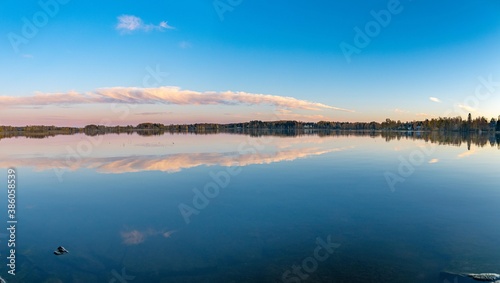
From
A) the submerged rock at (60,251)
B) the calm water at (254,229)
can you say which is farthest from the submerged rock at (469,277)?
the submerged rock at (60,251)

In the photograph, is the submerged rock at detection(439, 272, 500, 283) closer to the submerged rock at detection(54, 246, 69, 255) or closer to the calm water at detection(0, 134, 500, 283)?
the calm water at detection(0, 134, 500, 283)

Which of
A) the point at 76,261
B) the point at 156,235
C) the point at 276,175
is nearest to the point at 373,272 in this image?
the point at 156,235

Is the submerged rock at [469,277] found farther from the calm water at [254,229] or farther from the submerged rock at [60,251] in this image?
the submerged rock at [60,251]

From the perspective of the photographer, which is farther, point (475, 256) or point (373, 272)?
point (475, 256)

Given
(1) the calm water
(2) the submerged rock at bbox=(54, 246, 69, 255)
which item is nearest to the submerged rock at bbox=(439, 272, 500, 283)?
(1) the calm water

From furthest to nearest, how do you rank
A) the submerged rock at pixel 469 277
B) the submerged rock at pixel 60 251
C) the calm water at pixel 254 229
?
the submerged rock at pixel 60 251 → the calm water at pixel 254 229 → the submerged rock at pixel 469 277

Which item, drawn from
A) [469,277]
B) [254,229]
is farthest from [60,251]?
[469,277]

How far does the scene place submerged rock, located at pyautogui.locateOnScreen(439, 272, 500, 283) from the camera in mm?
8273

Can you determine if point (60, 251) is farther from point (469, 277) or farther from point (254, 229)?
point (469, 277)

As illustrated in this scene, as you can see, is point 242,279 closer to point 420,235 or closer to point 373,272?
point 373,272

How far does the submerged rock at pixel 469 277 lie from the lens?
8.27 m

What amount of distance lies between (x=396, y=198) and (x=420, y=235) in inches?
245

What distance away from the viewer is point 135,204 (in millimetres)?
16203

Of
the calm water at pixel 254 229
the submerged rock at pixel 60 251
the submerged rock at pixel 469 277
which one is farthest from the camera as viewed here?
the submerged rock at pixel 60 251
